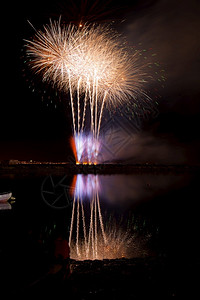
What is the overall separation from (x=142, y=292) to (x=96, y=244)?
6038mm

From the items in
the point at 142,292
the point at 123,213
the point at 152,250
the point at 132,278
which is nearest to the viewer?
the point at 142,292

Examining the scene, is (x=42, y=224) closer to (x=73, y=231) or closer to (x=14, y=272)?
(x=73, y=231)

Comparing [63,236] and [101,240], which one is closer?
[101,240]

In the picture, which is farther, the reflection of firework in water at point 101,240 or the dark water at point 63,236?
the reflection of firework in water at point 101,240

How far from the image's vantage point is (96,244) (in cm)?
1140

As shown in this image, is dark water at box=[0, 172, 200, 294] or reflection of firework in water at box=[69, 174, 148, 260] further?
reflection of firework in water at box=[69, 174, 148, 260]

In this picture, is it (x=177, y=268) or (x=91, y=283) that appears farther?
(x=177, y=268)

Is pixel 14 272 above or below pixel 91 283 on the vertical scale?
above

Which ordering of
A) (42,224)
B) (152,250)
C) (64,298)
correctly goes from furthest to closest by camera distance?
(42,224), (152,250), (64,298)

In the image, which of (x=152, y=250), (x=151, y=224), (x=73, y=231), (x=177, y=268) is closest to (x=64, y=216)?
(x=73, y=231)

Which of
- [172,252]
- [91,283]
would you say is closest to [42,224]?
[172,252]

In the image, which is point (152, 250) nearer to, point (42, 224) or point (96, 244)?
point (96, 244)

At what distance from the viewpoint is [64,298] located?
5.07m

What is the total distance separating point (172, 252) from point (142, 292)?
20.3 ft
